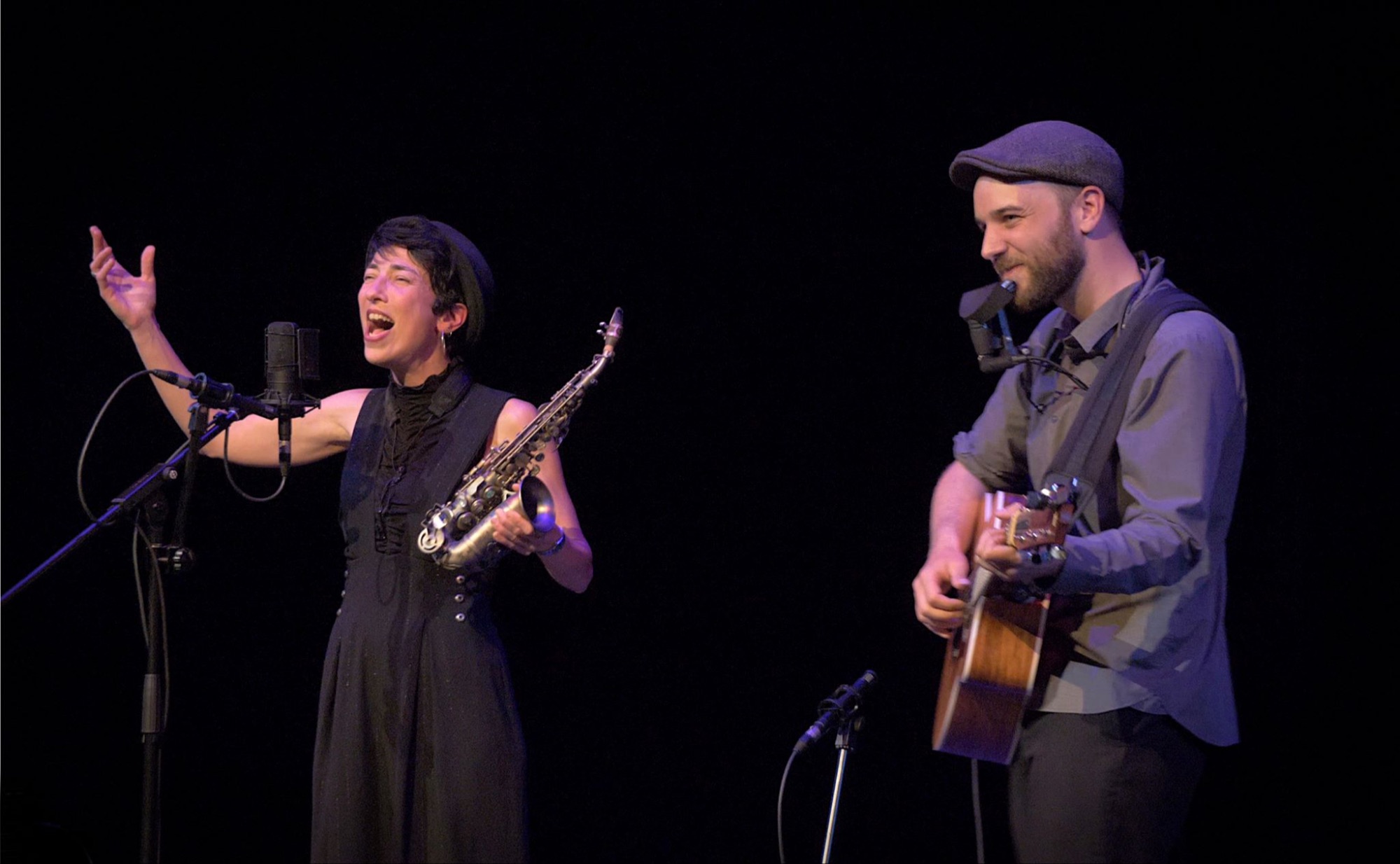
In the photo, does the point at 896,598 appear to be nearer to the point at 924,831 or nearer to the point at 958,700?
the point at 924,831

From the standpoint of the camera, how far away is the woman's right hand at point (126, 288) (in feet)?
10.6

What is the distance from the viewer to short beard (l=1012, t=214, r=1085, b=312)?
2498mm

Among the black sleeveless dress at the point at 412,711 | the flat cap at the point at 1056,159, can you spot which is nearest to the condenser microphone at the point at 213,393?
the black sleeveless dress at the point at 412,711

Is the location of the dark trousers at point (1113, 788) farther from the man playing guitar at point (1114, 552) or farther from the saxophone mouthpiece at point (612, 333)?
the saxophone mouthpiece at point (612, 333)

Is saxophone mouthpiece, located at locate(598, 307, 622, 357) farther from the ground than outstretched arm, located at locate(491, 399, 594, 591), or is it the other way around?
saxophone mouthpiece, located at locate(598, 307, 622, 357)

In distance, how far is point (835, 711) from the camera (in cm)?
277

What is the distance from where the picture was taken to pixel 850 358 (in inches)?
159

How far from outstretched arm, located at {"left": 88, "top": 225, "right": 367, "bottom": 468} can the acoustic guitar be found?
6.17 ft

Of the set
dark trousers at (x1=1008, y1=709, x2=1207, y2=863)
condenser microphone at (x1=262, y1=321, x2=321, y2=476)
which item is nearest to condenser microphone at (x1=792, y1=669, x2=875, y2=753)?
dark trousers at (x1=1008, y1=709, x2=1207, y2=863)

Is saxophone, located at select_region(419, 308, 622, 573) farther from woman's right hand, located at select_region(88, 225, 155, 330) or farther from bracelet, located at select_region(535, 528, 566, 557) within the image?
woman's right hand, located at select_region(88, 225, 155, 330)

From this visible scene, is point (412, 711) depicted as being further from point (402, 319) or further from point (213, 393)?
point (402, 319)

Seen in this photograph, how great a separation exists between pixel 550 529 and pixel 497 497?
9.6 inches

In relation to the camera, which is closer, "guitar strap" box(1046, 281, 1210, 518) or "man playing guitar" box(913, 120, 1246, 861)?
"man playing guitar" box(913, 120, 1246, 861)

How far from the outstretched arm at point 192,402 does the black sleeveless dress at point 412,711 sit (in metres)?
0.37
